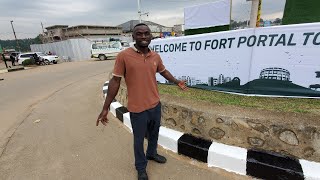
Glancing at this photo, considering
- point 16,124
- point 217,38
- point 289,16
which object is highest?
point 289,16

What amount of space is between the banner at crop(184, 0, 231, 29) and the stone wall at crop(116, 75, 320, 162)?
313 cm

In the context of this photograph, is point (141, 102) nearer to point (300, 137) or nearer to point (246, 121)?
point (246, 121)

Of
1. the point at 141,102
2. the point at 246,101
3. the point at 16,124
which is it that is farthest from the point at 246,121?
the point at 16,124

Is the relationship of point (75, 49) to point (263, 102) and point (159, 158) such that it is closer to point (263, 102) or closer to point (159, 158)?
point (159, 158)

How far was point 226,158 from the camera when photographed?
272cm

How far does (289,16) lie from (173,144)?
314cm

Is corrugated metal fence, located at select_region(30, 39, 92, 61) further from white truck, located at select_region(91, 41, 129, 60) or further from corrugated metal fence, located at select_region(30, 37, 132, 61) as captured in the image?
white truck, located at select_region(91, 41, 129, 60)

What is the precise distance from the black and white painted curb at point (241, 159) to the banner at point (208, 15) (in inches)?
143

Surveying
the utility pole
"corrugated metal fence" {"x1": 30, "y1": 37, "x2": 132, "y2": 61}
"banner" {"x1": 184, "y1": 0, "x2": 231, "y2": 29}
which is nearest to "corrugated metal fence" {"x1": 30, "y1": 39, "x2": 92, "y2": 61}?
"corrugated metal fence" {"x1": 30, "y1": 37, "x2": 132, "y2": 61}

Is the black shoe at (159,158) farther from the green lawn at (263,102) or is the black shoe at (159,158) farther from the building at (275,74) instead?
the building at (275,74)

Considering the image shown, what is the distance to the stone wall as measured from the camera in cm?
251

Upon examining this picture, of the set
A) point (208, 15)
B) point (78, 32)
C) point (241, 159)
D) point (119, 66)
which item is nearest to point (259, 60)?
point (241, 159)

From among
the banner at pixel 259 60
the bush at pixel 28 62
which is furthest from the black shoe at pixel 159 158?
the bush at pixel 28 62

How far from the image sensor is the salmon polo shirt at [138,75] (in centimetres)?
236
